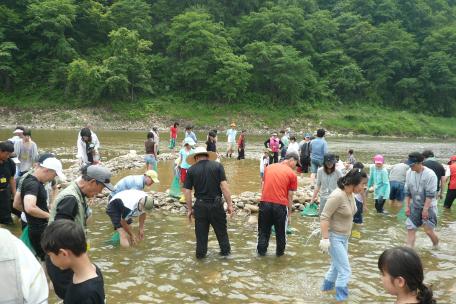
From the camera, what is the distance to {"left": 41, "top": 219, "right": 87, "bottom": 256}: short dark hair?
2.62 meters

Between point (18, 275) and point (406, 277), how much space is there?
6.99 ft

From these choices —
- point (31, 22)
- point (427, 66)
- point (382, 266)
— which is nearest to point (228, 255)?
point (382, 266)

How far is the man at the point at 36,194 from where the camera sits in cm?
477

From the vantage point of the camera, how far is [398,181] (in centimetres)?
1133

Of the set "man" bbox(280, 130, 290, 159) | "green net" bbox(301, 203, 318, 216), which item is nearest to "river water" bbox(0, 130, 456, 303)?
"green net" bbox(301, 203, 318, 216)

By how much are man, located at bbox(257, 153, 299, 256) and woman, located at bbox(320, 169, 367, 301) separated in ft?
4.88

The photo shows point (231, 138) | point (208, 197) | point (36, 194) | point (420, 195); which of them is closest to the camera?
point (36, 194)

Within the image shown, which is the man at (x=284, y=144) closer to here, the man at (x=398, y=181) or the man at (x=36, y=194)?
the man at (x=398, y=181)

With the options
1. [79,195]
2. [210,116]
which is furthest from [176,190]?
[210,116]

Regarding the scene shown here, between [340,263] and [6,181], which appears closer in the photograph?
[340,263]

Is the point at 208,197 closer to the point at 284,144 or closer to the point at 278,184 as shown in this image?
the point at 278,184

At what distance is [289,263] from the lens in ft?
22.9

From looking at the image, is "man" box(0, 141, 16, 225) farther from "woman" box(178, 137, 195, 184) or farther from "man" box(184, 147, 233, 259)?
"woman" box(178, 137, 195, 184)

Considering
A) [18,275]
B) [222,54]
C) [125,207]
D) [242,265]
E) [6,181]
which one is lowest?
[242,265]
